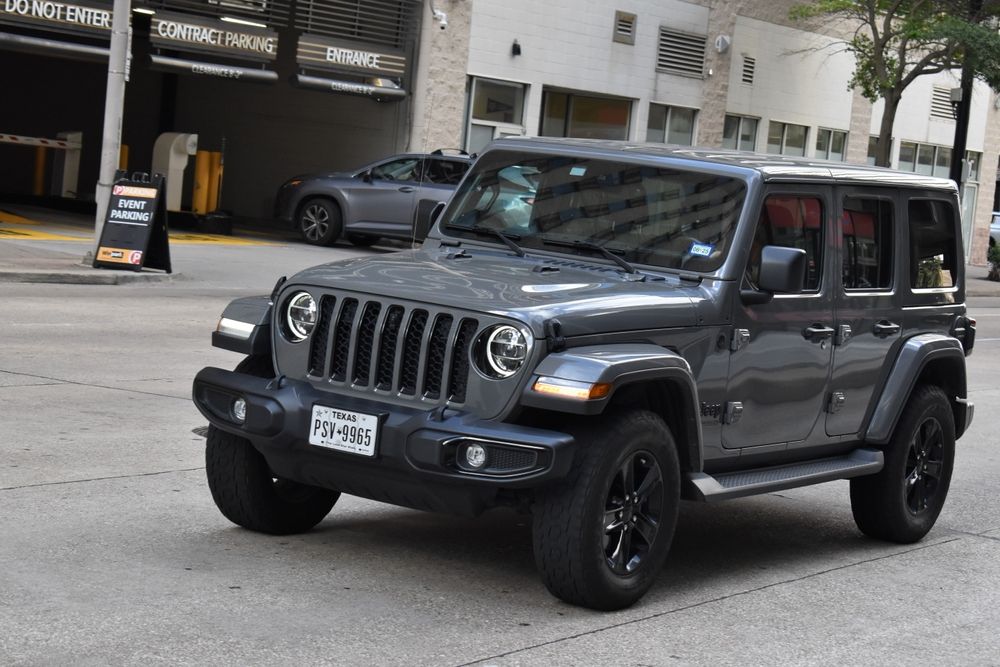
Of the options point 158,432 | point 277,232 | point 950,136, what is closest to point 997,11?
point 950,136

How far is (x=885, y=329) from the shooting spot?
7.49 m

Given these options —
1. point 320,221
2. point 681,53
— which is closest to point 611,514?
point 320,221

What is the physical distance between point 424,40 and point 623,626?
80.4ft

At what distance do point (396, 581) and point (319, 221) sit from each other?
67.2ft

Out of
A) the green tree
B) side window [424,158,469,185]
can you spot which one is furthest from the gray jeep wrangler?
the green tree

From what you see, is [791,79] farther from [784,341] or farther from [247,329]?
[247,329]

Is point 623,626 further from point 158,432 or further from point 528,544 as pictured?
point 158,432

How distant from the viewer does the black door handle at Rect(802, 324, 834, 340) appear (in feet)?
22.8

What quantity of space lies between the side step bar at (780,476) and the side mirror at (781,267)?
32.8 inches

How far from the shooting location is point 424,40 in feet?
95.8

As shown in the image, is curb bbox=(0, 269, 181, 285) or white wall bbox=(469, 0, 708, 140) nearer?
curb bbox=(0, 269, 181, 285)

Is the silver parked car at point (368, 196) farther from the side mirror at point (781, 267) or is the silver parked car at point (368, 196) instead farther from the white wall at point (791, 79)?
the side mirror at point (781, 267)

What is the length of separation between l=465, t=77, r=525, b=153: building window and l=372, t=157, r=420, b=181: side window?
447 cm

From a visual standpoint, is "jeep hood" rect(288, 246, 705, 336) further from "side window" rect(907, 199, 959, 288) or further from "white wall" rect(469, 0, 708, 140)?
"white wall" rect(469, 0, 708, 140)
